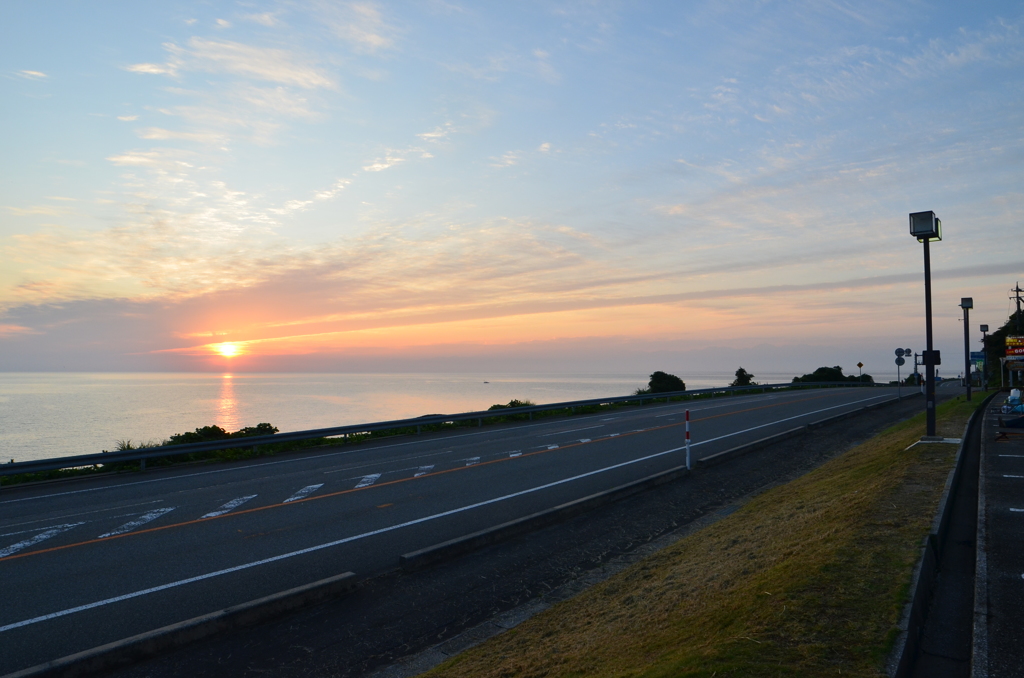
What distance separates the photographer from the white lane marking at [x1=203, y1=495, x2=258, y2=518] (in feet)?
38.5

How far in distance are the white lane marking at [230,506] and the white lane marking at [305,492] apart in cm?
88

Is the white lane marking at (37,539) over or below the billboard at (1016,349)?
below

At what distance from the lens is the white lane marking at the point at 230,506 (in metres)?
11.7

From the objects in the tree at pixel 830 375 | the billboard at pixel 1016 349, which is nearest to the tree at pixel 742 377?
the tree at pixel 830 375

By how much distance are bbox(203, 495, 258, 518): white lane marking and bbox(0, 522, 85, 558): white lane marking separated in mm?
2191

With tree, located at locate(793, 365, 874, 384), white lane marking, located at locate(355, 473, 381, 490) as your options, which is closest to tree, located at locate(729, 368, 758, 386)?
tree, located at locate(793, 365, 874, 384)

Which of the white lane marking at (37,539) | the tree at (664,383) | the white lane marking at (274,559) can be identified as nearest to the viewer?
the white lane marking at (274,559)

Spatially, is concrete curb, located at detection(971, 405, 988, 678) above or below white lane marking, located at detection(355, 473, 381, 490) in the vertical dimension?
above

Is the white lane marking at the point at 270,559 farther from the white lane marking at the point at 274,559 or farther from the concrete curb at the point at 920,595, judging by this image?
the concrete curb at the point at 920,595

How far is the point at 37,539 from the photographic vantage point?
1012 cm

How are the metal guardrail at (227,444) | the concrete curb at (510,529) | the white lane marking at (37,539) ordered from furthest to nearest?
the metal guardrail at (227,444) → the white lane marking at (37,539) → the concrete curb at (510,529)

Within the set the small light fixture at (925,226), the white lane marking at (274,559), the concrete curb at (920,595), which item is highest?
the small light fixture at (925,226)

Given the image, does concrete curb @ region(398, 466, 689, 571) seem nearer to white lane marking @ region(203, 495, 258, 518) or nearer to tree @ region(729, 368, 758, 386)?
white lane marking @ region(203, 495, 258, 518)

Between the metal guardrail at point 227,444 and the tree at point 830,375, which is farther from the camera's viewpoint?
the tree at point 830,375
